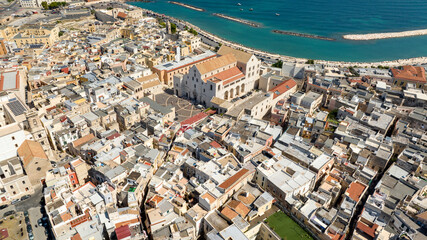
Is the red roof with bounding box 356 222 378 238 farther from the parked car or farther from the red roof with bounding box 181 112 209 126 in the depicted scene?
the parked car

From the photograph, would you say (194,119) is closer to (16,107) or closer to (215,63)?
(215,63)

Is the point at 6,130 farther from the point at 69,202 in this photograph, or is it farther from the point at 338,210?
the point at 338,210

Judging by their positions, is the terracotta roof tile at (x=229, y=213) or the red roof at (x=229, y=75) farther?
the red roof at (x=229, y=75)

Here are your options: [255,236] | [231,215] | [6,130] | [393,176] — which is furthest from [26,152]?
[393,176]

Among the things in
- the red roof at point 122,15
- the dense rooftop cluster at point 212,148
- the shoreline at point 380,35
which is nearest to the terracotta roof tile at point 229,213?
the dense rooftop cluster at point 212,148

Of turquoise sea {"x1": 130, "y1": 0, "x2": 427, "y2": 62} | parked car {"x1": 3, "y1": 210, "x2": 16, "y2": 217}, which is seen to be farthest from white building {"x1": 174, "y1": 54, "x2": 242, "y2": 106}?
turquoise sea {"x1": 130, "y1": 0, "x2": 427, "y2": 62}

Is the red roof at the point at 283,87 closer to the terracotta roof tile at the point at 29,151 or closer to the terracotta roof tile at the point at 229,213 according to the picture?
the terracotta roof tile at the point at 229,213
